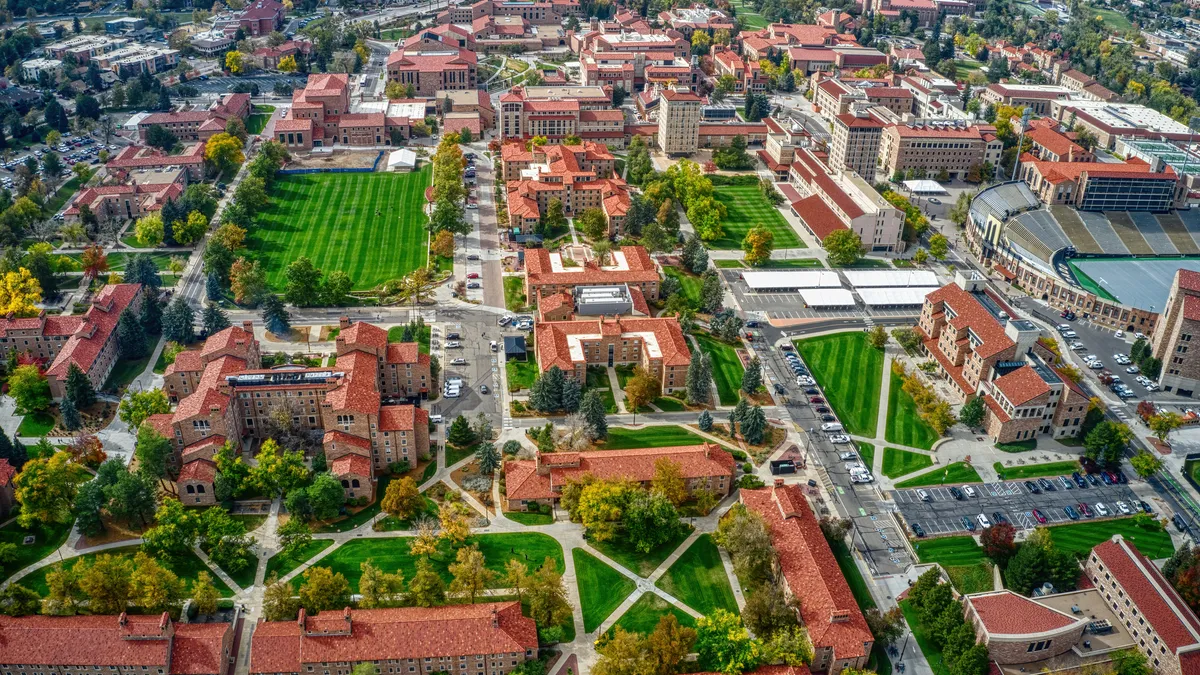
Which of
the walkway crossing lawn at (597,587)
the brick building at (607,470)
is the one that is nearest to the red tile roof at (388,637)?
the walkway crossing lawn at (597,587)

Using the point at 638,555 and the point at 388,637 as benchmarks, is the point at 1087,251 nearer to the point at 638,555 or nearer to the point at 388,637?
the point at 638,555

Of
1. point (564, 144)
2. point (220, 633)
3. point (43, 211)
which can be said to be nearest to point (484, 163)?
point (564, 144)

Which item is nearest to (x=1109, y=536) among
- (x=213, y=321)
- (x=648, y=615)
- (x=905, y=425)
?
(x=905, y=425)

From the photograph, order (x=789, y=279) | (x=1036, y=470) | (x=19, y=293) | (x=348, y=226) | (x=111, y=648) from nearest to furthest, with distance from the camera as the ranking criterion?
1. (x=111, y=648)
2. (x=1036, y=470)
3. (x=19, y=293)
4. (x=789, y=279)
5. (x=348, y=226)

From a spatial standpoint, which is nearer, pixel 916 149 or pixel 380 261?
pixel 380 261

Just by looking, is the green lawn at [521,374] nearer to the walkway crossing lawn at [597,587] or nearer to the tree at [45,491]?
the walkway crossing lawn at [597,587]

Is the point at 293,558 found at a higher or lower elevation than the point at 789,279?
lower

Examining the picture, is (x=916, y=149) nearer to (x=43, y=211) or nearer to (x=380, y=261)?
(x=380, y=261)
